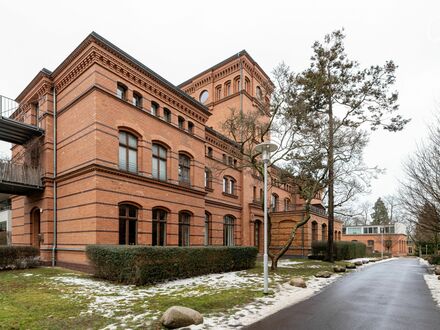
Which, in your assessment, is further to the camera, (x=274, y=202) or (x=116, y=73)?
(x=274, y=202)

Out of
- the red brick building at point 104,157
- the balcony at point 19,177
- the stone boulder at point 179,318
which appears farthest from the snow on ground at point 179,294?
the balcony at point 19,177

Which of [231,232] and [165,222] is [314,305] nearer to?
[165,222]

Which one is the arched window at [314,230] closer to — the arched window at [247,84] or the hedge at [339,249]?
the hedge at [339,249]

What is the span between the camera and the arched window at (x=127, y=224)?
15.0 metres

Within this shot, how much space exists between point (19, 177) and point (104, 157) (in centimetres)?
585

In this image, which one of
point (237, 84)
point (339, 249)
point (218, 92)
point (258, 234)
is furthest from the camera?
point (218, 92)

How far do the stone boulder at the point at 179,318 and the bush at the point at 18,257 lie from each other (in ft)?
40.9

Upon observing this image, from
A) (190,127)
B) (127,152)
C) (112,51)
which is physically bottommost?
(127,152)

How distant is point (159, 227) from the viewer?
17.4 m

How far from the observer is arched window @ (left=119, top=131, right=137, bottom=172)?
51.3 ft

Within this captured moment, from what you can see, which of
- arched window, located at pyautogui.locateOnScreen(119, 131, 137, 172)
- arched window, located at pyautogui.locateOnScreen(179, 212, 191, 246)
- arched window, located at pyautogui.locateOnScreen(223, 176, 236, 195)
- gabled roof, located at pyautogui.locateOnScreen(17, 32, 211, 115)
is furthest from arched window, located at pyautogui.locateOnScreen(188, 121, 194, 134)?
arched window, located at pyautogui.locateOnScreen(223, 176, 236, 195)

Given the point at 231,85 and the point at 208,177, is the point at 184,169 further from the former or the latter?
the point at 231,85

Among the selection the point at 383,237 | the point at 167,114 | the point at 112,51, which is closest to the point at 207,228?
the point at 167,114

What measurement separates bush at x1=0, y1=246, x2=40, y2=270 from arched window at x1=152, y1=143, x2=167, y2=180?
731cm
